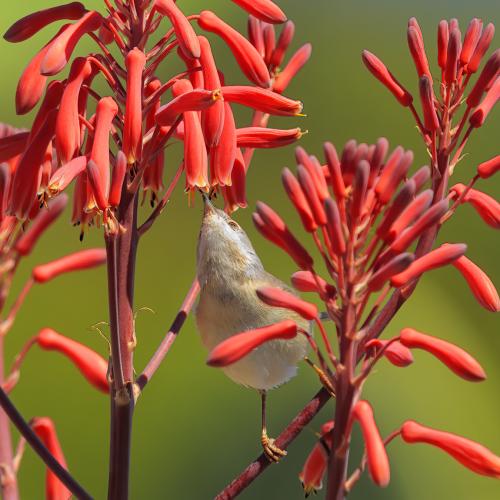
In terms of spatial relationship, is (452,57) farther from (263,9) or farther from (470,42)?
(263,9)

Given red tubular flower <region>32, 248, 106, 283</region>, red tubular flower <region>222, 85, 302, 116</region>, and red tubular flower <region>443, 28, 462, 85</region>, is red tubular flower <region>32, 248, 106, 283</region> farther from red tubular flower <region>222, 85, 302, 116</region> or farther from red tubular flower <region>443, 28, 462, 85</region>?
red tubular flower <region>443, 28, 462, 85</region>

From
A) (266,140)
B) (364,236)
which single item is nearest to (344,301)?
(364,236)

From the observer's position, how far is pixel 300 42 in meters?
3.47

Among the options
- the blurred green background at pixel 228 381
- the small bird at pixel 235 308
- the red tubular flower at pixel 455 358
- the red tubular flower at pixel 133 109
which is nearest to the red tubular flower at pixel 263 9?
the red tubular flower at pixel 133 109

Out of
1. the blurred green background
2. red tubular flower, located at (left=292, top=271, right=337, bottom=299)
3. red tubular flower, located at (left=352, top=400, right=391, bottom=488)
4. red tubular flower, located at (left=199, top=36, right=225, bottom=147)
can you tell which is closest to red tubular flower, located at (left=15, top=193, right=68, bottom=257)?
red tubular flower, located at (left=199, top=36, right=225, bottom=147)

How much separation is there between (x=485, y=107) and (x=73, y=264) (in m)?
0.43

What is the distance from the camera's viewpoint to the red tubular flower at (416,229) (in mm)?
768

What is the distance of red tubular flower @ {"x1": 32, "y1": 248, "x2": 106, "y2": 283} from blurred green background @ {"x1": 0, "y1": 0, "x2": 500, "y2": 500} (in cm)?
126

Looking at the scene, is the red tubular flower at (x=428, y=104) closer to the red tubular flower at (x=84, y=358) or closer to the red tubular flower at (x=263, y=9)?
the red tubular flower at (x=263, y=9)

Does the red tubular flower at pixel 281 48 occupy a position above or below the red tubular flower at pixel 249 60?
below

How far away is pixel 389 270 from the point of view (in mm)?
756

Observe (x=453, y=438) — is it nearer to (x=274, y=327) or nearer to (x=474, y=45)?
(x=274, y=327)

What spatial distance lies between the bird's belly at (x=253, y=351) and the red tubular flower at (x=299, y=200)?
2.04 ft

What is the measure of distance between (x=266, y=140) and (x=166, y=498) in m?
1.61
